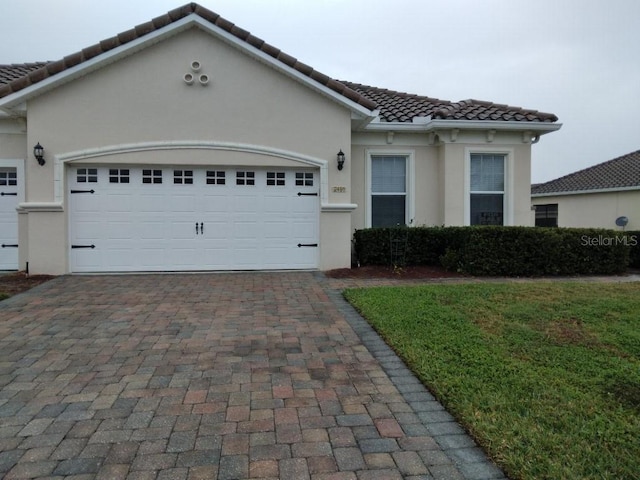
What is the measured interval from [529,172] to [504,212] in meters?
1.26

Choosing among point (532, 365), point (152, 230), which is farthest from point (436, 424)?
point (152, 230)

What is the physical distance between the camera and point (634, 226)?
18.2 metres

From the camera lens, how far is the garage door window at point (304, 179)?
9.67m

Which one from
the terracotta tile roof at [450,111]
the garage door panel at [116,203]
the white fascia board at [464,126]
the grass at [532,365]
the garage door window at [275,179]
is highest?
the terracotta tile roof at [450,111]

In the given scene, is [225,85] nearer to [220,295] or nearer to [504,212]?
[220,295]

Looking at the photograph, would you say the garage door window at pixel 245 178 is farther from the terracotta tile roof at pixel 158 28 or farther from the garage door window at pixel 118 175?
the terracotta tile roof at pixel 158 28

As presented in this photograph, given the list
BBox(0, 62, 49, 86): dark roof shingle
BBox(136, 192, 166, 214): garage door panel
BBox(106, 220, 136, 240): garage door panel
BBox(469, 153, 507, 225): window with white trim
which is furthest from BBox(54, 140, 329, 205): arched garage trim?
BBox(469, 153, 507, 225): window with white trim

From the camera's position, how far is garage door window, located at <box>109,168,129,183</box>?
29.9 feet

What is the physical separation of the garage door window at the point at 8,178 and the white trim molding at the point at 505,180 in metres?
11.1

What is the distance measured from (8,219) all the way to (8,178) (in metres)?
0.97

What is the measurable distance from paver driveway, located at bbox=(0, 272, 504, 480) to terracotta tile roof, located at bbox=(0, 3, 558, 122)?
17.5 feet

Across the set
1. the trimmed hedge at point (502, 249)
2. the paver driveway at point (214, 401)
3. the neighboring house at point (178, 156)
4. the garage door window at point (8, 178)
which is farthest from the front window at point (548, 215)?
the garage door window at point (8, 178)

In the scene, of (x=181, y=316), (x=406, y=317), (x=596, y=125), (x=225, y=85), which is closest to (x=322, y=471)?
(x=406, y=317)

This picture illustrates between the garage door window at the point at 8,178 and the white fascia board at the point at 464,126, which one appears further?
the white fascia board at the point at 464,126
